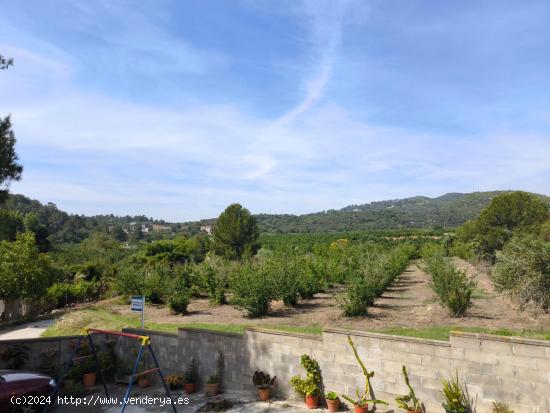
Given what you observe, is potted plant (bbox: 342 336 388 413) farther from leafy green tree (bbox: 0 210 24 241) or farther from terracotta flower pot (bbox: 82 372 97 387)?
leafy green tree (bbox: 0 210 24 241)

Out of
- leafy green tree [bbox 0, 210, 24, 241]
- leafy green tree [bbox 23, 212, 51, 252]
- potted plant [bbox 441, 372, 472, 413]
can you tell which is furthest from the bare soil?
leafy green tree [bbox 23, 212, 51, 252]

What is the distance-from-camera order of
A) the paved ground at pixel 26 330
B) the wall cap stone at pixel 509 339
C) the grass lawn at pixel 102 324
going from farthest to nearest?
the paved ground at pixel 26 330 < the grass lawn at pixel 102 324 < the wall cap stone at pixel 509 339

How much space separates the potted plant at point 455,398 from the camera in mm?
6699

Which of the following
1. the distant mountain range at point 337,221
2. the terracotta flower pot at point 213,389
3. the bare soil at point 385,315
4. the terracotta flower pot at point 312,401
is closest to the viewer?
the terracotta flower pot at point 312,401

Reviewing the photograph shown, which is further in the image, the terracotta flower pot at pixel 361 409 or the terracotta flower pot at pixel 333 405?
the terracotta flower pot at pixel 333 405

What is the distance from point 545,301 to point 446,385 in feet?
25.6

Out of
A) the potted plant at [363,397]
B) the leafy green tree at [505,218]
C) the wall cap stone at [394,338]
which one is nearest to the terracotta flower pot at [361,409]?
the potted plant at [363,397]

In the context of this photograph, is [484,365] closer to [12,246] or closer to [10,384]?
[10,384]

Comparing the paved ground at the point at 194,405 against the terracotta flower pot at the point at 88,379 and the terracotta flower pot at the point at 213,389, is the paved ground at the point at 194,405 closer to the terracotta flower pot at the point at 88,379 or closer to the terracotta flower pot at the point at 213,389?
the terracotta flower pot at the point at 213,389

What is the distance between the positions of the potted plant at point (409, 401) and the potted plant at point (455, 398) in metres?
0.47

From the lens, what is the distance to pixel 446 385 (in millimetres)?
6922

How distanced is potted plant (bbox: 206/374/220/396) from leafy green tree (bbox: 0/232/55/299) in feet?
55.3

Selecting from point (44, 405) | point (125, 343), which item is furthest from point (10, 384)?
point (125, 343)

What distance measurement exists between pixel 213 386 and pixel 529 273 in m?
10.3
